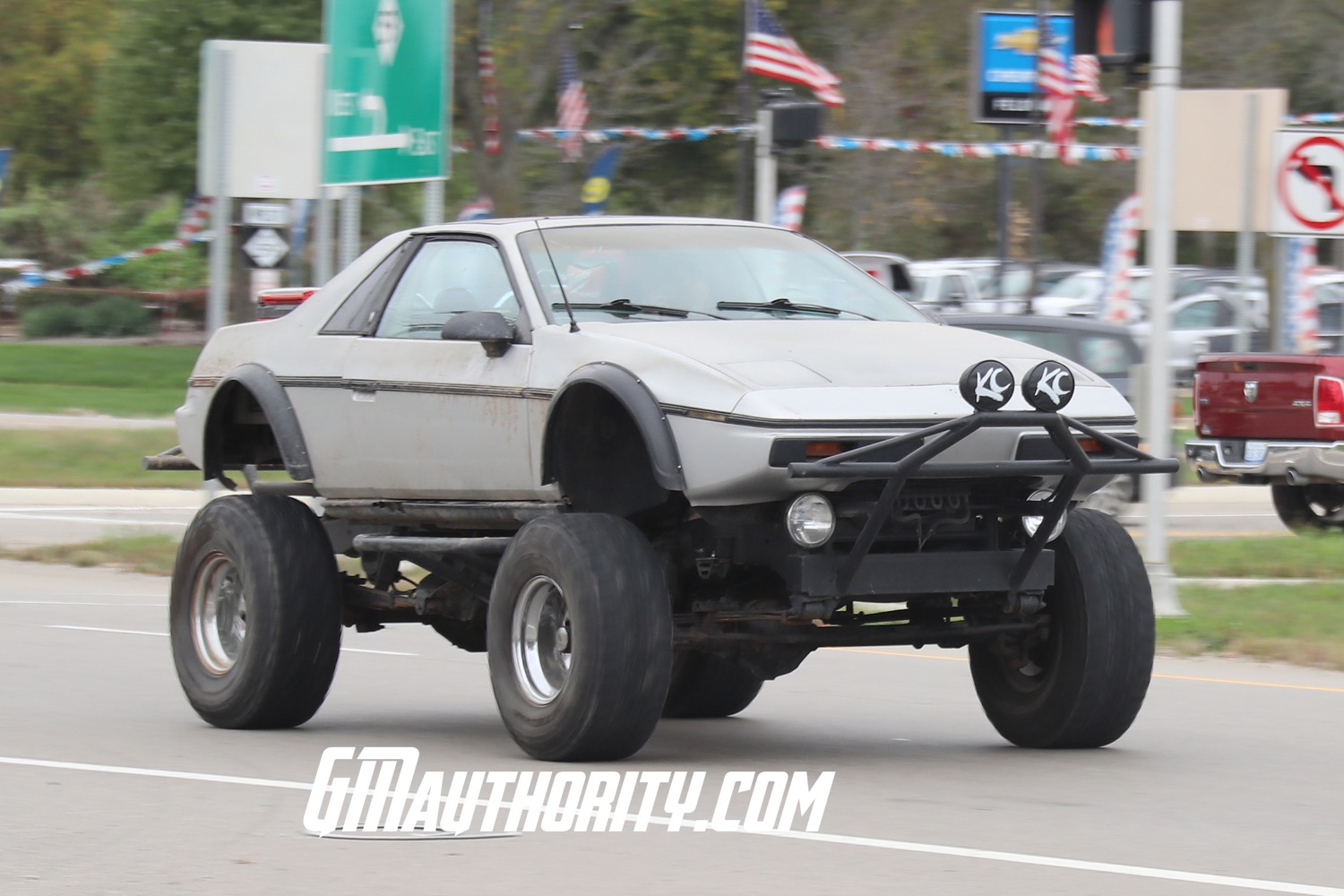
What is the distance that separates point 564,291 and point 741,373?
3.82ft

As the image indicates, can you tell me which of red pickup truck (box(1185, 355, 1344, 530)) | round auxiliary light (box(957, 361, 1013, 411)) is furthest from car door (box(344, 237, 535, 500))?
red pickup truck (box(1185, 355, 1344, 530))

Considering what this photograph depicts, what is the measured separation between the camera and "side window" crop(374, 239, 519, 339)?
8.35 metres

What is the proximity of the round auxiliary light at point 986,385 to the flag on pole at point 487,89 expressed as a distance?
77.3ft

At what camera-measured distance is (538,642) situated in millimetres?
7723

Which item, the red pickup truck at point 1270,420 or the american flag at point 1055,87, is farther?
the american flag at point 1055,87

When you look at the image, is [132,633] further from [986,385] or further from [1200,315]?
[1200,315]

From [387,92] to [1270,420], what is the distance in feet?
24.2

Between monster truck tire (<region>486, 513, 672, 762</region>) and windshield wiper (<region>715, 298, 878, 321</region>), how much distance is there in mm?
1060

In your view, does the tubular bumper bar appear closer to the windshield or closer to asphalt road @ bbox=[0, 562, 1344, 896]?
asphalt road @ bbox=[0, 562, 1344, 896]

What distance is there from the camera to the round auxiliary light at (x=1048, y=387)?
724cm

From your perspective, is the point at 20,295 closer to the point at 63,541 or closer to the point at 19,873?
the point at 63,541

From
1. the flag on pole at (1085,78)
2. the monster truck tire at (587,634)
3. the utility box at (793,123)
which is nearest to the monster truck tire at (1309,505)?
the utility box at (793,123)

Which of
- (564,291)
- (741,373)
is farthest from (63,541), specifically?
(741,373)

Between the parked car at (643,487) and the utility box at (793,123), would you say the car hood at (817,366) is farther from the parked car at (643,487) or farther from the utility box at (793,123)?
the utility box at (793,123)
